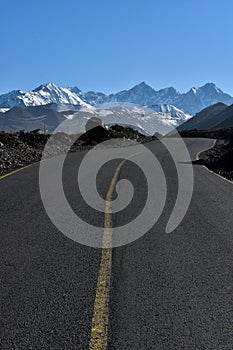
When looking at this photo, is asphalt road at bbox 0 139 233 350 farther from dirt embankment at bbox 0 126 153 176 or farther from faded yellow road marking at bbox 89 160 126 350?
dirt embankment at bbox 0 126 153 176

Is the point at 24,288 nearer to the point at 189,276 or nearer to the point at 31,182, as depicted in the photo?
the point at 189,276

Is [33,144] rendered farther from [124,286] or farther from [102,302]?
[102,302]

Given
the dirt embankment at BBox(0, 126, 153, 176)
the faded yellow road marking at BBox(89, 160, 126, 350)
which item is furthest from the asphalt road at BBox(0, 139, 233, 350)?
the dirt embankment at BBox(0, 126, 153, 176)

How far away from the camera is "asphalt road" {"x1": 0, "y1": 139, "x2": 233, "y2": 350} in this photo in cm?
356

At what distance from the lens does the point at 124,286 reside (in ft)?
15.1

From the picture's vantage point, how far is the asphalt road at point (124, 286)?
3557mm

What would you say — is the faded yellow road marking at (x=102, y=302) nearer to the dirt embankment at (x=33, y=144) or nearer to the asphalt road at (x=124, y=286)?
the asphalt road at (x=124, y=286)

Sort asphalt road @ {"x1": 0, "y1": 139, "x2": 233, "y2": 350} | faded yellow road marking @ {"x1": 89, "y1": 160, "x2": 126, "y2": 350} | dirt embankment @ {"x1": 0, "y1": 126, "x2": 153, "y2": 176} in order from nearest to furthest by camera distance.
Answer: faded yellow road marking @ {"x1": 89, "y1": 160, "x2": 126, "y2": 350} < asphalt road @ {"x1": 0, "y1": 139, "x2": 233, "y2": 350} < dirt embankment @ {"x1": 0, "y1": 126, "x2": 153, "y2": 176}

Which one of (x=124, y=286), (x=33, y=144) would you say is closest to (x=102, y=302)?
(x=124, y=286)

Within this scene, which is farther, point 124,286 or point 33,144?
point 33,144

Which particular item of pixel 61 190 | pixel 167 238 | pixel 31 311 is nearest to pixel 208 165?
pixel 61 190

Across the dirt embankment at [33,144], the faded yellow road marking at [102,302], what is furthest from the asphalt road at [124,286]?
the dirt embankment at [33,144]

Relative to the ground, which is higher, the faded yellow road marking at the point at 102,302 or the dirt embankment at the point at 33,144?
the faded yellow road marking at the point at 102,302

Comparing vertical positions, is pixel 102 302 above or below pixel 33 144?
above
